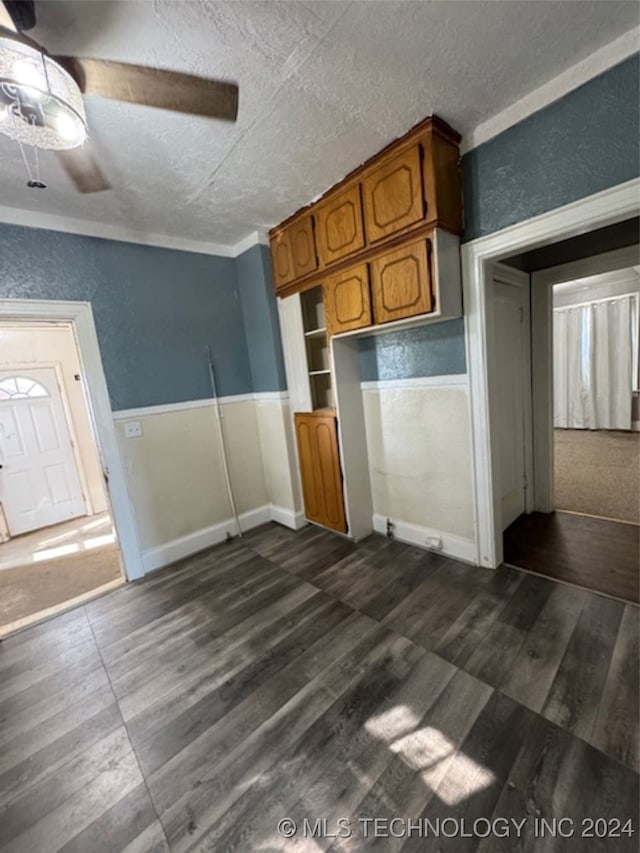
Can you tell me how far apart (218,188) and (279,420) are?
1.81m

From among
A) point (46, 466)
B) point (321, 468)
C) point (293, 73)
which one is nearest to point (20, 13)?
point (293, 73)

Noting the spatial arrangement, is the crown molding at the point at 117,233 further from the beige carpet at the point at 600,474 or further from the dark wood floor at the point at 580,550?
the beige carpet at the point at 600,474

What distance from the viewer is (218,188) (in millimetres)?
2211

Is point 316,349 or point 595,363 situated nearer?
point 316,349

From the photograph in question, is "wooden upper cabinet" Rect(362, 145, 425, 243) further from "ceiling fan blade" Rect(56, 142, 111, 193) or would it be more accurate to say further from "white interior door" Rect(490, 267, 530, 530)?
"ceiling fan blade" Rect(56, 142, 111, 193)

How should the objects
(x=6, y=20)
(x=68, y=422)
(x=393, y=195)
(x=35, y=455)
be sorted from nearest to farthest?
(x=6, y=20) → (x=393, y=195) → (x=35, y=455) → (x=68, y=422)

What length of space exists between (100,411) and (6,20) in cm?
203

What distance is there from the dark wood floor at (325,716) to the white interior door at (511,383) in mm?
861

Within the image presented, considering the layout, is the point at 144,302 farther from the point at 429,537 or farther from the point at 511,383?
the point at 511,383

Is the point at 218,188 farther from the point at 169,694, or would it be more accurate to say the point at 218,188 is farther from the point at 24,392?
the point at 24,392

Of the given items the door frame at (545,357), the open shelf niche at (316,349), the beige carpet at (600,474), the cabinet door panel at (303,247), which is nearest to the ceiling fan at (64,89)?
the cabinet door panel at (303,247)

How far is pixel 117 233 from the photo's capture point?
2.59 metres

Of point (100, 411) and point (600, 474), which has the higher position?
point (100, 411)

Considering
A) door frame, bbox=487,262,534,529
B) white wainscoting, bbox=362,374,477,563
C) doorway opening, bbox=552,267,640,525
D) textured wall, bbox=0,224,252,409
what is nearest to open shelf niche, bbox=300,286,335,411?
Answer: white wainscoting, bbox=362,374,477,563
